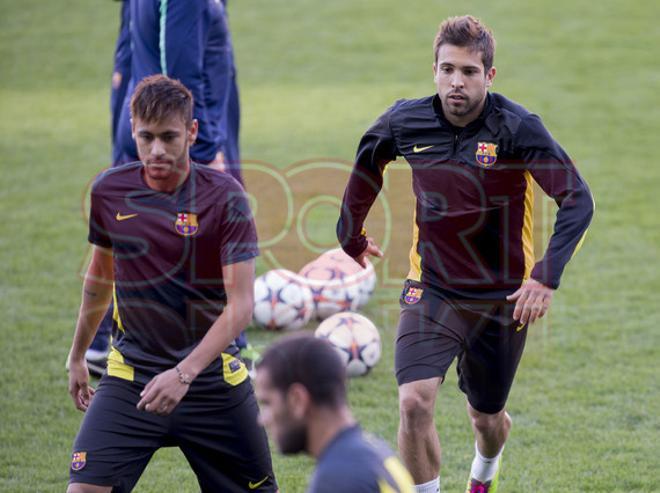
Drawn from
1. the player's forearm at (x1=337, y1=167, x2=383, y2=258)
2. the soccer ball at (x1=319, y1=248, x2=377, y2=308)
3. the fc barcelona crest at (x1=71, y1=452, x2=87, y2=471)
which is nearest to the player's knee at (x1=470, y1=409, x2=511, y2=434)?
the player's forearm at (x1=337, y1=167, x2=383, y2=258)

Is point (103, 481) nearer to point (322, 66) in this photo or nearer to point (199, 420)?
point (199, 420)

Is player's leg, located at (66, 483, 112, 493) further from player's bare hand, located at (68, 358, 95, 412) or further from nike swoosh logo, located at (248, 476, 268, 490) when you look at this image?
nike swoosh logo, located at (248, 476, 268, 490)

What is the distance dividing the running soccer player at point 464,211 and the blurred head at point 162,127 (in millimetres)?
1179

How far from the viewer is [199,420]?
4.78 metres

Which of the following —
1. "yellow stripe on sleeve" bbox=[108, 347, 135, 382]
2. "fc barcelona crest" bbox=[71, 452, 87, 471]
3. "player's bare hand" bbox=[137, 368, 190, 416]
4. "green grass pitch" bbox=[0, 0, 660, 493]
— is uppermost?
"player's bare hand" bbox=[137, 368, 190, 416]

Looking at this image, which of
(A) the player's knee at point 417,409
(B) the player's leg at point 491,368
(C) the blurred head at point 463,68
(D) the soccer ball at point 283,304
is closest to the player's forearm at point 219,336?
(A) the player's knee at point 417,409

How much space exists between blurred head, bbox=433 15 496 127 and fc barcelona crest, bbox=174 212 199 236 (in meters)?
1.45

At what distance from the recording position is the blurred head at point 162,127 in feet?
15.6

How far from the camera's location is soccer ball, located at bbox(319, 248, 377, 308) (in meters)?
9.10

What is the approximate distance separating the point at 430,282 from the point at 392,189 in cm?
654

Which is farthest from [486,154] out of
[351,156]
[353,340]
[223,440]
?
[351,156]

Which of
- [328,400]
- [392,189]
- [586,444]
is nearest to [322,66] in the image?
[392,189]

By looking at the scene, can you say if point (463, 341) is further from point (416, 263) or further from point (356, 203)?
point (356, 203)

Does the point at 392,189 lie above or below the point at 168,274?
below
